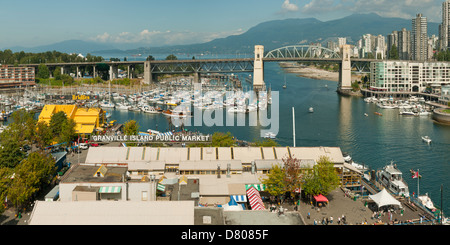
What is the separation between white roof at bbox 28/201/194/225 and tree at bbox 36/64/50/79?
4994 cm

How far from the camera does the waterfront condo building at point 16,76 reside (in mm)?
45750

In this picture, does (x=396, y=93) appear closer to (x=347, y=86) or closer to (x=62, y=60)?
A: (x=347, y=86)

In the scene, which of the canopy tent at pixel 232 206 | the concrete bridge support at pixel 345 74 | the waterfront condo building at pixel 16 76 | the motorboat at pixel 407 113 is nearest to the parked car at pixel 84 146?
the canopy tent at pixel 232 206

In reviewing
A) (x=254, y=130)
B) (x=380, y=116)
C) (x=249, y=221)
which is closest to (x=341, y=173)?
(x=249, y=221)

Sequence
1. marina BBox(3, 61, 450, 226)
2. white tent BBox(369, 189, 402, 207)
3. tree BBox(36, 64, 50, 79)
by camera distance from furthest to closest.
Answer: tree BBox(36, 64, 50, 79) → marina BBox(3, 61, 450, 226) → white tent BBox(369, 189, 402, 207)

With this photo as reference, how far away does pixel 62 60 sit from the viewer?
201 feet

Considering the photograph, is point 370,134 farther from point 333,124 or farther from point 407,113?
point 407,113

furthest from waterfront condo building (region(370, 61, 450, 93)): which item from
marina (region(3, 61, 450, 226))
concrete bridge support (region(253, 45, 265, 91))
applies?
concrete bridge support (region(253, 45, 265, 91))

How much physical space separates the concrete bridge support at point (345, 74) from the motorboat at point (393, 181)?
35406mm

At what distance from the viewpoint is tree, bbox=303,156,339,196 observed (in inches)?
409

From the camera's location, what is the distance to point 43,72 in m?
51.9

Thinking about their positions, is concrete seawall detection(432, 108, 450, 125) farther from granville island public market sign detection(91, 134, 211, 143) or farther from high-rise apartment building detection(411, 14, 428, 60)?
high-rise apartment building detection(411, 14, 428, 60)

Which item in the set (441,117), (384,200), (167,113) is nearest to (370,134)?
(441,117)
